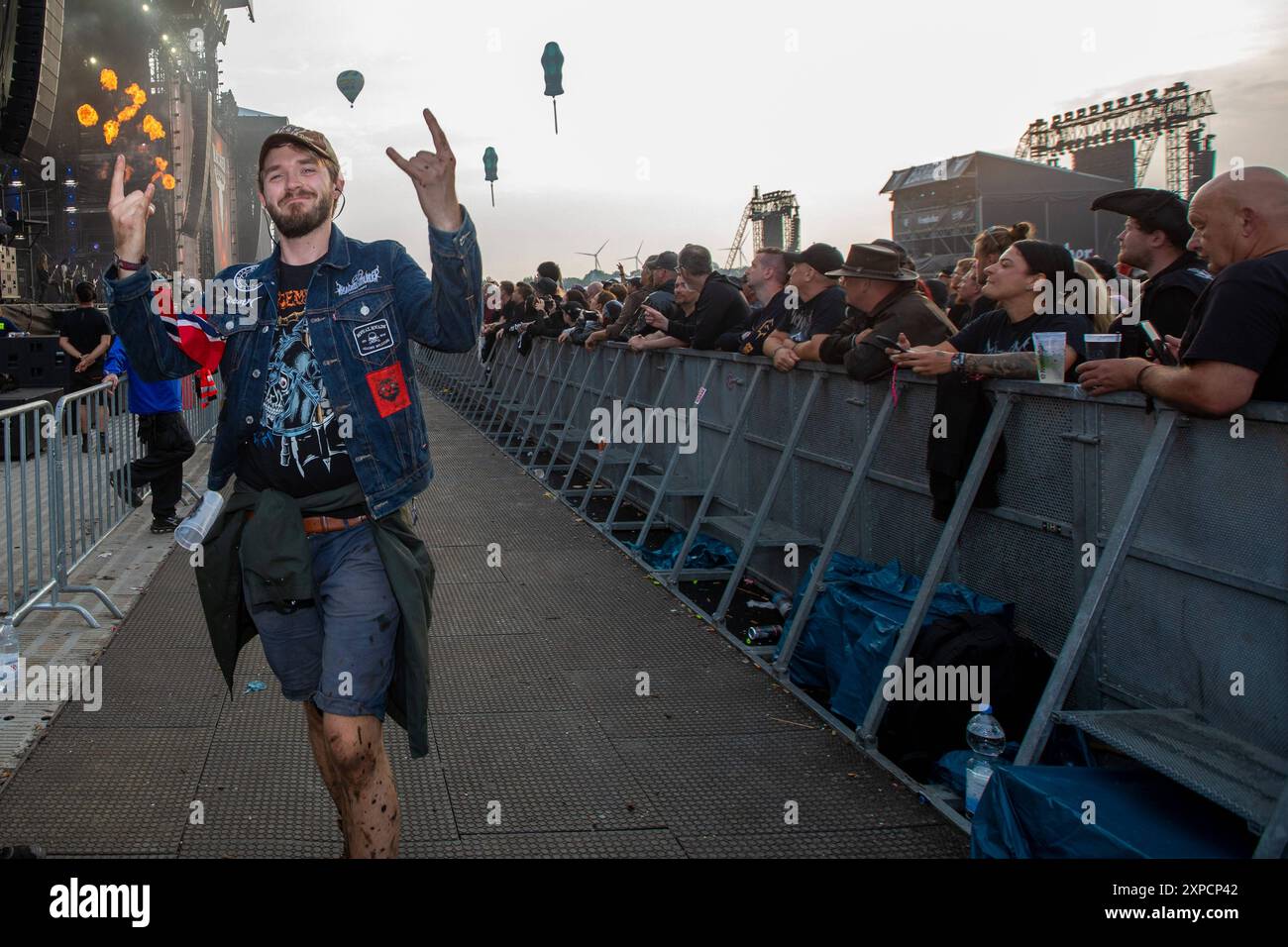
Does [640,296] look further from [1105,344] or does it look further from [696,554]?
[1105,344]

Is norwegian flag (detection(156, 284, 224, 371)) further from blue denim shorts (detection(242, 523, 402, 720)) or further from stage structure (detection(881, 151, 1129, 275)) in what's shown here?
stage structure (detection(881, 151, 1129, 275))

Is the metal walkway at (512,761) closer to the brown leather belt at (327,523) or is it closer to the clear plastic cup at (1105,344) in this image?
the brown leather belt at (327,523)

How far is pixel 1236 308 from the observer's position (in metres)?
3.53

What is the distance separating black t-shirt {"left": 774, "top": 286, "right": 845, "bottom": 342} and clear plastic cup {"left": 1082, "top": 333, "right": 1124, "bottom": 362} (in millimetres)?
2677

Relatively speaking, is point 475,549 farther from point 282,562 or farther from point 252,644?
point 282,562

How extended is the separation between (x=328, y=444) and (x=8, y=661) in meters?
3.59

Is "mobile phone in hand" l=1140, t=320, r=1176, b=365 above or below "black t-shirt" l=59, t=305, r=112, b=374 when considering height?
below

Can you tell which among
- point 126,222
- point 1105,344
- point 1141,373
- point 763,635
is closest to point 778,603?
point 763,635

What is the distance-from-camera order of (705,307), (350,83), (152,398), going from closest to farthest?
(705,307)
(152,398)
(350,83)

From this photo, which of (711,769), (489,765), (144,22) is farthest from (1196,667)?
(144,22)

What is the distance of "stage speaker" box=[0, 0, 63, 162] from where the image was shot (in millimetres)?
14203

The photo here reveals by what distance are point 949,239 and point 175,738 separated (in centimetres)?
6599

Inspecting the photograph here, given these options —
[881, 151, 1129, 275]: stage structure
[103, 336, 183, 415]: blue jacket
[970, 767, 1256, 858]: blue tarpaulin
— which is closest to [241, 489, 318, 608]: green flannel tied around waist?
[970, 767, 1256, 858]: blue tarpaulin

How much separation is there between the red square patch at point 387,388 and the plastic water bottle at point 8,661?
3.50 meters
